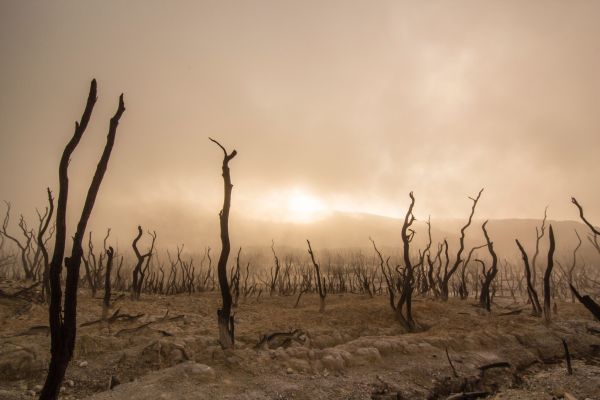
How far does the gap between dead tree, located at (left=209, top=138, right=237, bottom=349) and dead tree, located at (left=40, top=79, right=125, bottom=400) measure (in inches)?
129

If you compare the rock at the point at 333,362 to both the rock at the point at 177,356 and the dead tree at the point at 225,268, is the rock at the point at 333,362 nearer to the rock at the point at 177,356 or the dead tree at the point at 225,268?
the dead tree at the point at 225,268

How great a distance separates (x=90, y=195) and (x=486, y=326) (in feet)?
35.2

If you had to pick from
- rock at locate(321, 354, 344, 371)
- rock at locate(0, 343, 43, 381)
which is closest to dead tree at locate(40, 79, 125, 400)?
rock at locate(0, 343, 43, 381)

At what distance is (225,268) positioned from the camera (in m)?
6.84

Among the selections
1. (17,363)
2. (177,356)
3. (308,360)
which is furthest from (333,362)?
(17,363)

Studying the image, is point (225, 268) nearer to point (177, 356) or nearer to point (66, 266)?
point (177, 356)

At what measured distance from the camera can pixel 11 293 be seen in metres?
11.0

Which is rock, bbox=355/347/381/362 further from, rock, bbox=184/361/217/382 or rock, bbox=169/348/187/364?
rock, bbox=169/348/187/364

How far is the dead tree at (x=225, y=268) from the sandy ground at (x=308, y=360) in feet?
1.13

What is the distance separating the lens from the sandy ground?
5.82m

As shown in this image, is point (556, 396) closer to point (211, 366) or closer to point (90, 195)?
point (211, 366)

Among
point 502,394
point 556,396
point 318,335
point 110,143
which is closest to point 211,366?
point 318,335

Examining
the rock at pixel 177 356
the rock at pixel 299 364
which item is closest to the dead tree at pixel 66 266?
Answer: the rock at pixel 177 356

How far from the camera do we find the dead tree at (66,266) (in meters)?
3.59
